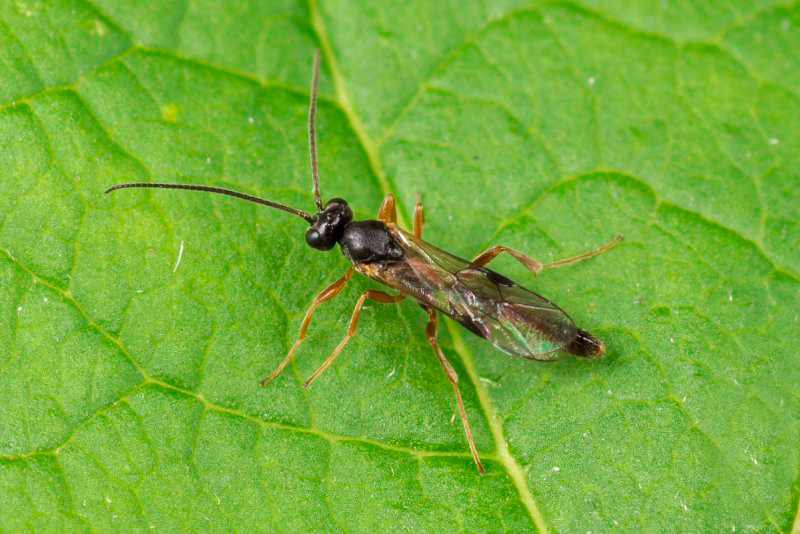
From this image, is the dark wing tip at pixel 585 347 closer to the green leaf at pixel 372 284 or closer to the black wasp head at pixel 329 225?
the green leaf at pixel 372 284

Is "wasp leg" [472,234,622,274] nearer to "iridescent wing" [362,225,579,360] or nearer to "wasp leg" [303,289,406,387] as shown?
"iridescent wing" [362,225,579,360]

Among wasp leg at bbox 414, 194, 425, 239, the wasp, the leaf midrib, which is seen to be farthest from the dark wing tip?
wasp leg at bbox 414, 194, 425, 239

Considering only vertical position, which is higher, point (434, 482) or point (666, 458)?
point (666, 458)

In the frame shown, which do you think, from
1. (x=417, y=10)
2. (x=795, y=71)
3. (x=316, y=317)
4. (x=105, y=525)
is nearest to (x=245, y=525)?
(x=105, y=525)

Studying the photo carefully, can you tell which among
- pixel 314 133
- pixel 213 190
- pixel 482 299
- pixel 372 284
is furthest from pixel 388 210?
pixel 213 190

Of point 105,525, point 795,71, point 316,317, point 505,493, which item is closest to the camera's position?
point 105,525

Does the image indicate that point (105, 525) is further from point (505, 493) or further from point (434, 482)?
point (505, 493)

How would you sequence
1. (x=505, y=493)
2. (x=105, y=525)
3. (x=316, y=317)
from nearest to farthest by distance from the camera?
(x=105, y=525), (x=505, y=493), (x=316, y=317)

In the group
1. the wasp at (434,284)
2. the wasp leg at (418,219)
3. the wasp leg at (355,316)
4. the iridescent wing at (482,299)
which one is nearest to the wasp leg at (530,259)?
the wasp at (434,284)
